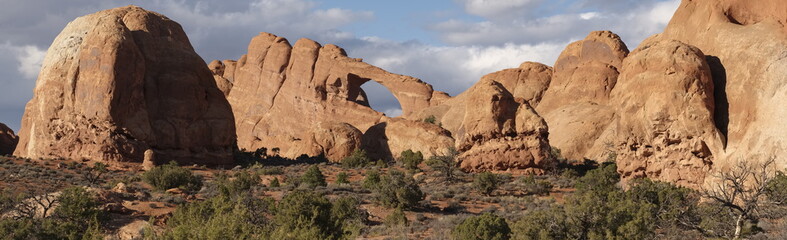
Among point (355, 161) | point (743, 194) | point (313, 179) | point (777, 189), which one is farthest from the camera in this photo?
point (355, 161)

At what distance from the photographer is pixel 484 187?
41.1 metres

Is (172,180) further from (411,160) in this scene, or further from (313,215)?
(411,160)

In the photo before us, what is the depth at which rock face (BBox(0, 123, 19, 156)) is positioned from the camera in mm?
74312

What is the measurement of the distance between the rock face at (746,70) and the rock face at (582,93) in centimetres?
2697

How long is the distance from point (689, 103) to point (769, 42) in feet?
13.3

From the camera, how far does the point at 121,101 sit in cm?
5494

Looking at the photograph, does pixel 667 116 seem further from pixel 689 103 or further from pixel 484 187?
pixel 484 187

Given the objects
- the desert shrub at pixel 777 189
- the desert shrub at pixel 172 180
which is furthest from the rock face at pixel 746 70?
the desert shrub at pixel 172 180

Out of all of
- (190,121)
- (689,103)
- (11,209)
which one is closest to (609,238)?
(689,103)

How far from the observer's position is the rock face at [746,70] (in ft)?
106

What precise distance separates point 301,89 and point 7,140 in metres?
33.8

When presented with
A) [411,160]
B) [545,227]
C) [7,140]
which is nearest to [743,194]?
[545,227]

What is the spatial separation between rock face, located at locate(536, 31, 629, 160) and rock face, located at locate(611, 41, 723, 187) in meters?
26.1

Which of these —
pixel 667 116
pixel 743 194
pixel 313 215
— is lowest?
pixel 313 215
